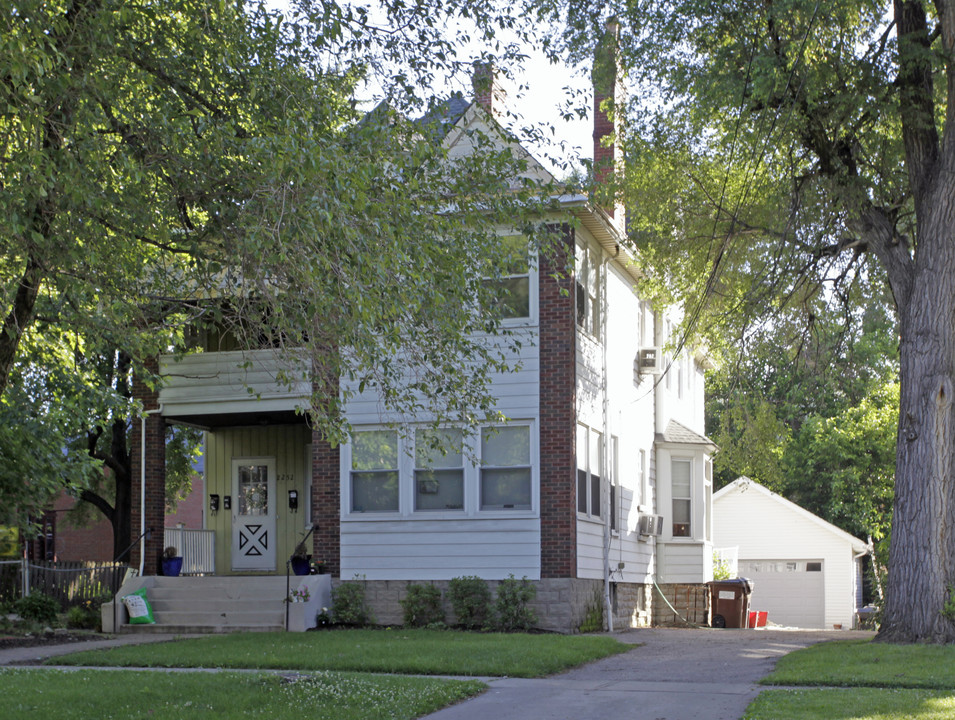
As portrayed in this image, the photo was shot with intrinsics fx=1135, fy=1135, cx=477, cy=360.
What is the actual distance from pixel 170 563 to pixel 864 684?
41.9 ft

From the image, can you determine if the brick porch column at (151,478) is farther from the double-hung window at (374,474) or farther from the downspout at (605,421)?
the downspout at (605,421)

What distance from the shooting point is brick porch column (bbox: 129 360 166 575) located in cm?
1984

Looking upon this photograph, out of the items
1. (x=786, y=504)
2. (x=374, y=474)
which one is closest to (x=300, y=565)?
(x=374, y=474)

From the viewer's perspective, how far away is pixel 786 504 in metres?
37.8

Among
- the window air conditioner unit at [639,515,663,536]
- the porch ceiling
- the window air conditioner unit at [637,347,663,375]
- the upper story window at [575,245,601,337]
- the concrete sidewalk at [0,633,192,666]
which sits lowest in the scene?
the concrete sidewalk at [0,633,192,666]

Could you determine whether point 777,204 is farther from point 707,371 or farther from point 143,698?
point 707,371

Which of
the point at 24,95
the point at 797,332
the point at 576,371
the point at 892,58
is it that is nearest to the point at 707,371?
the point at 797,332

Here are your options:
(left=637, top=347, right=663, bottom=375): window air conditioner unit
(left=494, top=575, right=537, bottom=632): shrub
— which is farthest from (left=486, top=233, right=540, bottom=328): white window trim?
(left=637, top=347, right=663, bottom=375): window air conditioner unit

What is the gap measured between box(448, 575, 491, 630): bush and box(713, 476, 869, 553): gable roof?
21208 mm

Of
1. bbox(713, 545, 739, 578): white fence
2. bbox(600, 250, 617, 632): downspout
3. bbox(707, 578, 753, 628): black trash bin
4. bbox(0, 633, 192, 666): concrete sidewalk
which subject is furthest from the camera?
bbox(713, 545, 739, 578): white fence

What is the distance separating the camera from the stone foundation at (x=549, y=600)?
1712 cm

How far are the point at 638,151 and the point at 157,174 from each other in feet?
33.1

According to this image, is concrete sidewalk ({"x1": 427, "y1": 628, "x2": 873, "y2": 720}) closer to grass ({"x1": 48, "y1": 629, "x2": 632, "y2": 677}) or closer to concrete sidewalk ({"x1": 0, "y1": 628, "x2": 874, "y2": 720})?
concrete sidewalk ({"x1": 0, "y1": 628, "x2": 874, "y2": 720})

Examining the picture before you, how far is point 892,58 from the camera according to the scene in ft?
51.0
